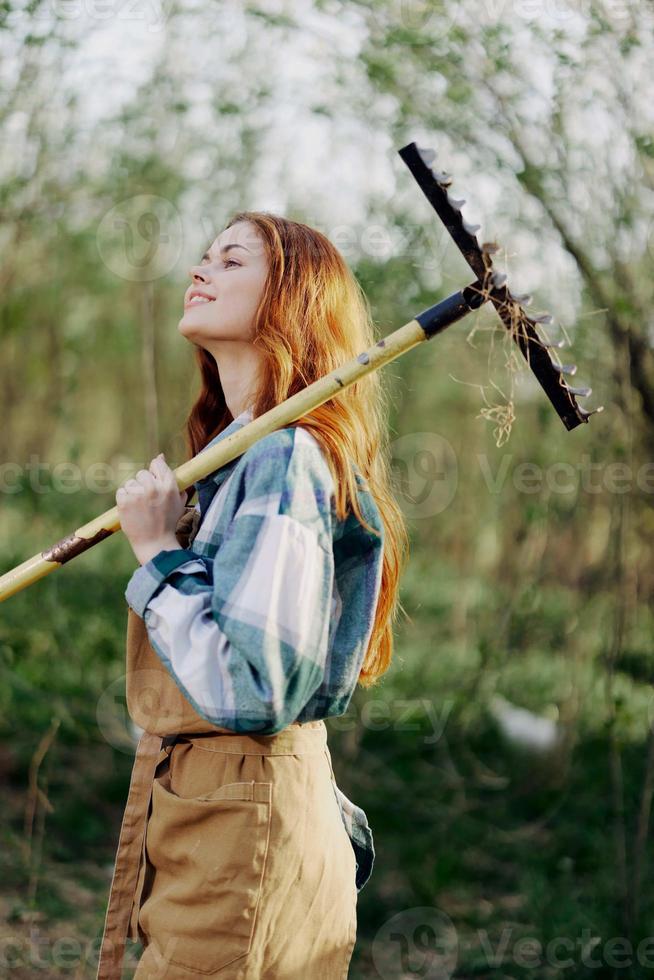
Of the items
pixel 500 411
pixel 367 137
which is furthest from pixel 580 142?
pixel 500 411

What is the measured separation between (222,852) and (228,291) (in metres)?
0.98

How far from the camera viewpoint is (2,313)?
5.80 m

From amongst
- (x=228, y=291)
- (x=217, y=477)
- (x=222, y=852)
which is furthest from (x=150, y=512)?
(x=222, y=852)

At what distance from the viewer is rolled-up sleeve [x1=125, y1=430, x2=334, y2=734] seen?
1.49 meters

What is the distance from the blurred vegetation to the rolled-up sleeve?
1560mm

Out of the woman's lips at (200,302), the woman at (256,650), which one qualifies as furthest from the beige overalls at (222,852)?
the woman's lips at (200,302)

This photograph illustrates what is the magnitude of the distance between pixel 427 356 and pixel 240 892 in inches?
148

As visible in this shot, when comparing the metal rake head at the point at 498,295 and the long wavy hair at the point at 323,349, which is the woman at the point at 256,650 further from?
the metal rake head at the point at 498,295

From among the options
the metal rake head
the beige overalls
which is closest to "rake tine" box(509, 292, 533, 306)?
the metal rake head

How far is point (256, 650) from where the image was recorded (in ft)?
4.85

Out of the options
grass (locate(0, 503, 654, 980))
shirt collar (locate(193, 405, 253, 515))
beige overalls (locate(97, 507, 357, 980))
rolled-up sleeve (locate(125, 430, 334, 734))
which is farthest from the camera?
grass (locate(0, 503, 654, 980))

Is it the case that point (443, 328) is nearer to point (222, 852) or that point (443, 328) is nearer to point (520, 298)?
point (520, 298)

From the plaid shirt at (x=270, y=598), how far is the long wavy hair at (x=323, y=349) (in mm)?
128

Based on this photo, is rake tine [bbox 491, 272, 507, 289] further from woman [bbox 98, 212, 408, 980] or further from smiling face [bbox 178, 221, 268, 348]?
smiling face [bbox 178, 221, 268, 348]
